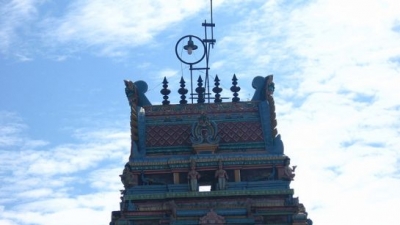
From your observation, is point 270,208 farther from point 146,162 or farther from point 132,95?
point 132,95

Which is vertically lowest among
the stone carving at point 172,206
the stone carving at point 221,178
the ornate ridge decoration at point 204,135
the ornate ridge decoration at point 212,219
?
the ornate ridge decoration at point 212,219

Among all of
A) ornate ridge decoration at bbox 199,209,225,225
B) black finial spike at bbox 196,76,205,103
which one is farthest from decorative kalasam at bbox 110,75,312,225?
black finial spike at bbox 196,76,205,103

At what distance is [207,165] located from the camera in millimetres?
42312

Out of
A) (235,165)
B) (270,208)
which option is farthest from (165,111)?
(270,208)

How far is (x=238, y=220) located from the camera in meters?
40.9

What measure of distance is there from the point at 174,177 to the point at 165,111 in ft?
12.8

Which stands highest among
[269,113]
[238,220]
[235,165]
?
[269,113]

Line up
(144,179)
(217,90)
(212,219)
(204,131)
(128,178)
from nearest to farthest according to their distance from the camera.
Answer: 1. (212,219)
2. (128,178)
3. (144,179)
4. (204,131)
5. (217,90)

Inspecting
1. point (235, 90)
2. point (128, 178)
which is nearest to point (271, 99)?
point (235, 90)

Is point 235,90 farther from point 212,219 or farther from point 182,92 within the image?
point 212,219

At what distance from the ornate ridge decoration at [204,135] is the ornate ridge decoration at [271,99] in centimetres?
282

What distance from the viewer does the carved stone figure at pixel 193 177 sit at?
137 feet

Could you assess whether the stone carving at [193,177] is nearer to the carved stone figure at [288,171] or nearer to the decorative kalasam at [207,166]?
Result: the decorative kalasam at [207,166]

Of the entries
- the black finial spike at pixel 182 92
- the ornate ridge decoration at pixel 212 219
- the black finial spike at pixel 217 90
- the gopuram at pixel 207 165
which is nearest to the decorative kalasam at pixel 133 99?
the gopuram at pixel 207 165
